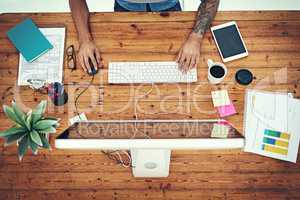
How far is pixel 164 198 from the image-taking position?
59.2 inches

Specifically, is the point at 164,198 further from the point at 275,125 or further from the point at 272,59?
the point at 272,59

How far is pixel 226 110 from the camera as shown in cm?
156

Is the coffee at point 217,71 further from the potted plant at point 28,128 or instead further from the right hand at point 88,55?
the potted plant at point 28,128

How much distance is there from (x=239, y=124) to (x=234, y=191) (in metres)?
0.29

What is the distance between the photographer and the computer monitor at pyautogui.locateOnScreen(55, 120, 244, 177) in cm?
101

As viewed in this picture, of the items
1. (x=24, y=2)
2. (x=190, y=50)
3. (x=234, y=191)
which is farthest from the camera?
(x=24, y=2)

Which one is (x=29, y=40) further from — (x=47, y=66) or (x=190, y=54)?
(x=190, y=54)

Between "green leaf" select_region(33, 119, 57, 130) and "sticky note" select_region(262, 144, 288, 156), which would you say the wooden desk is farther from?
"green leaf" select_region(33, 119, 57, 130)

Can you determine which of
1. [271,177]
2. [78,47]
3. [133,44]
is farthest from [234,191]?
[78,47]

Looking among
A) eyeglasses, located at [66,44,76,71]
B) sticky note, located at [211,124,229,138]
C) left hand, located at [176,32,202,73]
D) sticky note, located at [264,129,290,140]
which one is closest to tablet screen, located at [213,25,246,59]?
left hand, located at [176,32,202,73]

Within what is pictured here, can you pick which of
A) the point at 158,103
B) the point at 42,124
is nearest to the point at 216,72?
the point at 158,103

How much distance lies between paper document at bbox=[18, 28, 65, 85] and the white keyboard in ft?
0.79

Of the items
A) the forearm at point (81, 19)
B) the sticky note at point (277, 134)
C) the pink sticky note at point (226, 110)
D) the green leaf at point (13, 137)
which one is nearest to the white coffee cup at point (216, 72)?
the pink sticky note at point (226, 110)

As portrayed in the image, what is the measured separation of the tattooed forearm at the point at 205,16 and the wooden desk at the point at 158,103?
0.05m
